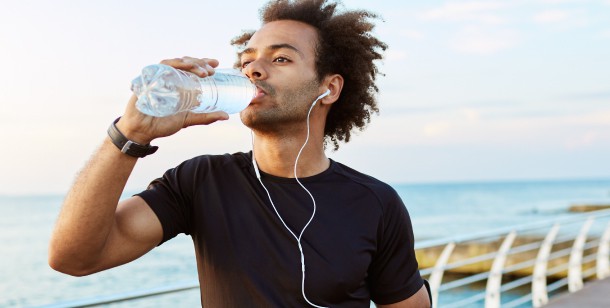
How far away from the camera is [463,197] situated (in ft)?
226

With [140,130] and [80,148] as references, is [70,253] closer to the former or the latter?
[140,130]

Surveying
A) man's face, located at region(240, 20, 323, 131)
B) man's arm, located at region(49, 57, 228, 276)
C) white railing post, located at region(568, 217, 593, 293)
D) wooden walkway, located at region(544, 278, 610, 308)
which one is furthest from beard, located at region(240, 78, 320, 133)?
white railing post, located at region(568, 217, 593, 293)

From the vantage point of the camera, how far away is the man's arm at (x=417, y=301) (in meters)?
1.88

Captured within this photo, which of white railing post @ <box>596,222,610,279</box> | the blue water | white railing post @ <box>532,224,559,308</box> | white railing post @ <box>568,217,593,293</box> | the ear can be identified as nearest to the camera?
the ear

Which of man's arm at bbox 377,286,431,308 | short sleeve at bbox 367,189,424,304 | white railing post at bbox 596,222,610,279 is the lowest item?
white railing post at bbox 596,222,610,279

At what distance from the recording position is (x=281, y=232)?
168 centimetres

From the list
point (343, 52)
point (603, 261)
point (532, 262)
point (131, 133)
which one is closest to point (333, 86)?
point (343, 52)

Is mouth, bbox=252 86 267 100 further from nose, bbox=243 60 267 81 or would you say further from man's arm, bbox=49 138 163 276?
man's arm, bbox=49 138 163 276

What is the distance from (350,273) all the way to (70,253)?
637mm

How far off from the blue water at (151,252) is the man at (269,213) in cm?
145

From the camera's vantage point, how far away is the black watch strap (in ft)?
4.39

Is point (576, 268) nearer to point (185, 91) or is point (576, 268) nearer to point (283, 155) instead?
point (283, 155)

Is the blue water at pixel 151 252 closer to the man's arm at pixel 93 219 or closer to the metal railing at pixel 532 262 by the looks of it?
the man's arm at pixel 93 219

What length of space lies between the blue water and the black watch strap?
1.84 metres
